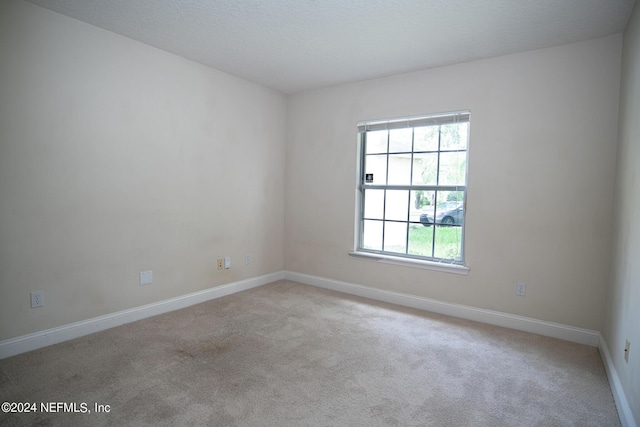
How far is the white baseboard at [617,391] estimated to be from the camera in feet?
5.96

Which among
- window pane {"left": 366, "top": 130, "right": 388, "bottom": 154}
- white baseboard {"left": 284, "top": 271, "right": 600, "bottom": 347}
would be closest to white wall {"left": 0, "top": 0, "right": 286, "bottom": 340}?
white baseboard {"left": 284, "top": 271, "right": 600, "bottom": 347}

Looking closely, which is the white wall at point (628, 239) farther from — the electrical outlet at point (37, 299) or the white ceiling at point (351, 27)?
the electrical outlet at point (37, 299)

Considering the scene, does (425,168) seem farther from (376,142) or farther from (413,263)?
(413,263)

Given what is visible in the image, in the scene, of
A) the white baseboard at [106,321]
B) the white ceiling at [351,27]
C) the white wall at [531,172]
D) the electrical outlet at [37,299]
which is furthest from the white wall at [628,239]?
the electrical outlet at [37,299]

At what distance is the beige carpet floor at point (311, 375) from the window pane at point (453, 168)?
1.44 meters

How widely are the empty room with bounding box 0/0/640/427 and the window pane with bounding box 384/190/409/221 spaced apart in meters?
0.07

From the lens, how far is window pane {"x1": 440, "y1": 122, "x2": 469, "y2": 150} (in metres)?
3.53

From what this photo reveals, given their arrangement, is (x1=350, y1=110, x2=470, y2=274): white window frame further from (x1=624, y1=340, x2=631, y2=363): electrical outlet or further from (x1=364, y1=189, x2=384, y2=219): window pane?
(x1=624, y1=340, x2=631, y2=363): electrical outlet

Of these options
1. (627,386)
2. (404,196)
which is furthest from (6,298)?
(627,386)

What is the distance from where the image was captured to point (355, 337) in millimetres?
2959

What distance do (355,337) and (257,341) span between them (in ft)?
2.75

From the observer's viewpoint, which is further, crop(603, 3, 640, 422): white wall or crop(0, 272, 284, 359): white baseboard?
crop(0, 272, 284, 359): white baseboard

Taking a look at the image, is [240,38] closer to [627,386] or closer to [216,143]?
[216,143]

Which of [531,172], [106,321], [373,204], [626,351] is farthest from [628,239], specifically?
[106,321]
